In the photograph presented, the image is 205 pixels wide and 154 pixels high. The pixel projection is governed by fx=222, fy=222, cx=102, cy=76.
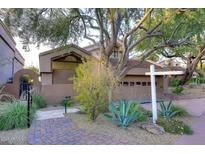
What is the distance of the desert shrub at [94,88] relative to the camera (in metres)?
8.67

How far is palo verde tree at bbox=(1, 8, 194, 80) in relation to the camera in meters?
12.7

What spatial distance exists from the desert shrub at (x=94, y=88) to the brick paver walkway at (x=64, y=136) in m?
1.04

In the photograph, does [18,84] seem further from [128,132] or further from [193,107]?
[193,107]

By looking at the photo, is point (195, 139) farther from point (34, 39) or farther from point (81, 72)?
point (34, 39)

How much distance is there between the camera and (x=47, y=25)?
49.5ft

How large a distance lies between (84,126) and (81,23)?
9189 mm

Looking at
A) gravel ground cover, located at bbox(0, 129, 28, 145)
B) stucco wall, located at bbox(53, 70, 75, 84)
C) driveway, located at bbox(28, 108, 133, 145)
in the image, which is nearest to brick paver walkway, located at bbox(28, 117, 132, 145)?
driveway, located at bbox(28, 108, 133, 145)

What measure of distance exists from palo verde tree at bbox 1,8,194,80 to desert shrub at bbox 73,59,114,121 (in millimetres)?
2782

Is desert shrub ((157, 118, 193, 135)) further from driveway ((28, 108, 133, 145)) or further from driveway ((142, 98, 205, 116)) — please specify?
driveway ((142, 98, 205, 116))

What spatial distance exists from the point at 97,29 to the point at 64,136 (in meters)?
9.10

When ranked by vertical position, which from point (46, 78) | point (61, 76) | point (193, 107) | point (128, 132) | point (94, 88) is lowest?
point (128, 132)

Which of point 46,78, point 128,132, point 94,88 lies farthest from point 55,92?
point 128,132

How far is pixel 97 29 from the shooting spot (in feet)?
47.9
